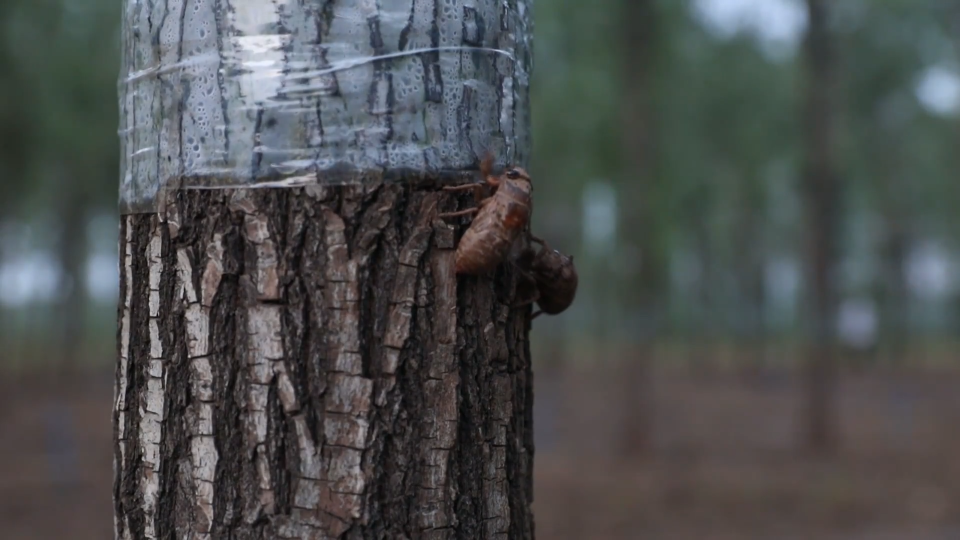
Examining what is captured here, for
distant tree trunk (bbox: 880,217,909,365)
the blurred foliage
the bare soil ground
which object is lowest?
the bare soil ground

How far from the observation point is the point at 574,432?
47.8ft

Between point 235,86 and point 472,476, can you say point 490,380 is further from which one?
point 235,86

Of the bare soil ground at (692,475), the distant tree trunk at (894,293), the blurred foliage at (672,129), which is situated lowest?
the bare soil ground at (692,475)

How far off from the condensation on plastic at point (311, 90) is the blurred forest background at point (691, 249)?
2117 mm

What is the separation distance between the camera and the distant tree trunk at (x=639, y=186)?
11.2m

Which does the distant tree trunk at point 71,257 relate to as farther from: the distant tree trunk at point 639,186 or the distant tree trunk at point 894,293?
the distant tree trunk at point 894,293

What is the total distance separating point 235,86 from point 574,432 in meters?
13.5

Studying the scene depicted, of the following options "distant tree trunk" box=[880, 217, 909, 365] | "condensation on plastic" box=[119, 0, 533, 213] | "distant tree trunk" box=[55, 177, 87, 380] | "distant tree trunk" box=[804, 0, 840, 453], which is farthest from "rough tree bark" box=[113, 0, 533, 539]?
"distant tree trunk" box=[880, 217, 909, 365]

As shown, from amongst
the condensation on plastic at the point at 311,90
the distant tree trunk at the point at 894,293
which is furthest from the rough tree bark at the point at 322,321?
the distant tree trunk at the point at 894,293

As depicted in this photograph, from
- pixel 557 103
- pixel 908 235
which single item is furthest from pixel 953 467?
pixel 908 235

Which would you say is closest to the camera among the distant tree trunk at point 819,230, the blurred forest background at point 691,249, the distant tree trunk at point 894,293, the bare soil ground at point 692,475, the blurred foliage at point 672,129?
the bare soil ground at point 692,475

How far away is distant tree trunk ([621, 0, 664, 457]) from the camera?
1119cm

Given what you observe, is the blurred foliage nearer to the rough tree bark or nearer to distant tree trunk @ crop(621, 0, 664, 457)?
distant tree trunk @ crop(621, 0, 664, 457)

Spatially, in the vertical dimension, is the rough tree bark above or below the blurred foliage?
below
